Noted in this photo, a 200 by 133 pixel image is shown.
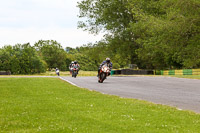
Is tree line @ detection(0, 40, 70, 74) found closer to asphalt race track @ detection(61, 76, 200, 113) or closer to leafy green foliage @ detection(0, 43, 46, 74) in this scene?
leafy green foliage @ detection(0, 43, 46, 74)

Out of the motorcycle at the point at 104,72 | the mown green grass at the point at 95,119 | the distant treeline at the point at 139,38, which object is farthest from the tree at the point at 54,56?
the mown green grass at the point at 95,119

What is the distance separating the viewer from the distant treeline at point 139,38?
32394mm

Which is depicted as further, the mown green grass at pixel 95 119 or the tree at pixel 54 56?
the tree at pixel 54 56

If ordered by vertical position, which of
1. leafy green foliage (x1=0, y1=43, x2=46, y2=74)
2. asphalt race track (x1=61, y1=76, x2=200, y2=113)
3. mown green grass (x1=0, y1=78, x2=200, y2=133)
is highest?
leafy green foliage (x1=0, y1=43, x2=46, y2=74)

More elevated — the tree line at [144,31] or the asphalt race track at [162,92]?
the tree line at [144,31]

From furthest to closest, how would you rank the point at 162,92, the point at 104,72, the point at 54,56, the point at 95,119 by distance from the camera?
1. the point at 54,56
2. the point at 104,72
3. the point at 162,92
4. the point at 95,119

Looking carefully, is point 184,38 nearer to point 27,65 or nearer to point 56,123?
point 56,123

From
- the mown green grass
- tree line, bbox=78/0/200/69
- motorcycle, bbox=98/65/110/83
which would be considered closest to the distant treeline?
tree line, bbox=78/0/200/69

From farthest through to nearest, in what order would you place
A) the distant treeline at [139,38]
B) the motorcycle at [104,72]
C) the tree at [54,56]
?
the tree at [54,56]
the distant treeline at [139,38]
the motorcycle at [104,72]

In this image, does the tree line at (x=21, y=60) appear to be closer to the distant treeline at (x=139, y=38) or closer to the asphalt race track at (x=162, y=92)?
the distant treeline at (x=139, y=38)

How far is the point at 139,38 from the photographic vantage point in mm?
49281

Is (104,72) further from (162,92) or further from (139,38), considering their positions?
(139,38)

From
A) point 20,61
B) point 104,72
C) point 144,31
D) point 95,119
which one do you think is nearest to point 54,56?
point 20,61

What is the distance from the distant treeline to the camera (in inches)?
1275
